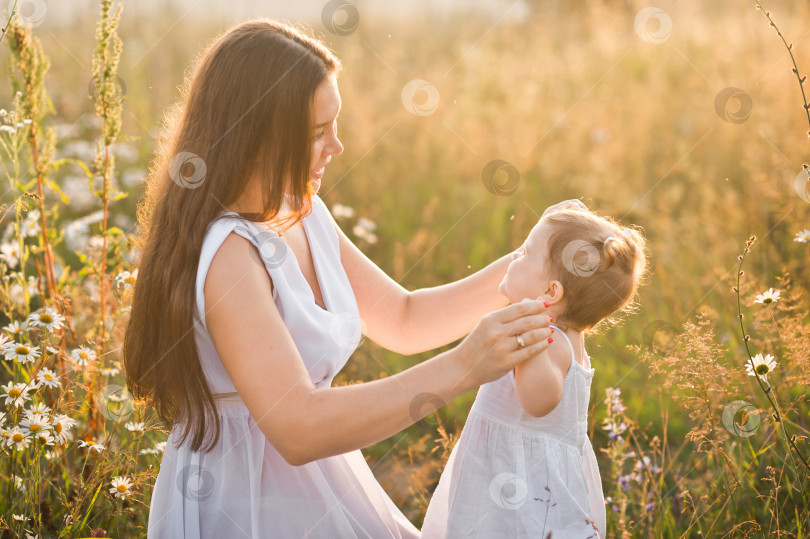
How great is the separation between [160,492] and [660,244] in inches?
132

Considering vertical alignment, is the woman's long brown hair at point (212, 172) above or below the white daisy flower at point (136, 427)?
above

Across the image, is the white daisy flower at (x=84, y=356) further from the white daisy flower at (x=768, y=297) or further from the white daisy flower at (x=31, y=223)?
the white daisy flower at (x=768, y=297)

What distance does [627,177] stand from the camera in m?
5.06

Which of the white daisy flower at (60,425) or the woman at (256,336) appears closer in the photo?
the woman at (256,336)

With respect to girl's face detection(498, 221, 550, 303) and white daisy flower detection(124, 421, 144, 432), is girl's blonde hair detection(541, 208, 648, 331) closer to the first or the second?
girl's face detection(498, 221, 550, 303)

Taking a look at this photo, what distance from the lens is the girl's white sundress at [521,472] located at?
1.69 metres

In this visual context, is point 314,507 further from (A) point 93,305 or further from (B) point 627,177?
(B) point 627,177

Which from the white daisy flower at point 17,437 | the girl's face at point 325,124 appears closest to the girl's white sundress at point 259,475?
the girl's face at point 325,124

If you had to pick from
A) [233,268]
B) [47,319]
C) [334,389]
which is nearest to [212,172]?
[233,268]

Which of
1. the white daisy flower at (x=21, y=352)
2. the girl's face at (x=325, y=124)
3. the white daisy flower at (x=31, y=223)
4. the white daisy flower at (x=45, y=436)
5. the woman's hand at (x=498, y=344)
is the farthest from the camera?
the white daisy flower at (x=31, y=223)

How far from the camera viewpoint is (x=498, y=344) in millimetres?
1470

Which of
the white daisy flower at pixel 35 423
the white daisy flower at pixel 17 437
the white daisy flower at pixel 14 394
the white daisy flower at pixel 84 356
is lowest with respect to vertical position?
the white daisy flower at pixel 17 437

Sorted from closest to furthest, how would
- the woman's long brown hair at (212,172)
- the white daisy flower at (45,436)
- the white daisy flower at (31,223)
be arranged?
the woman's long brown hair at (212,172) < the white daisy flower at (45,436) < the white daisy flower at (31,223)

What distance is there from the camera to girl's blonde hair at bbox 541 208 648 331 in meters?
1.70
